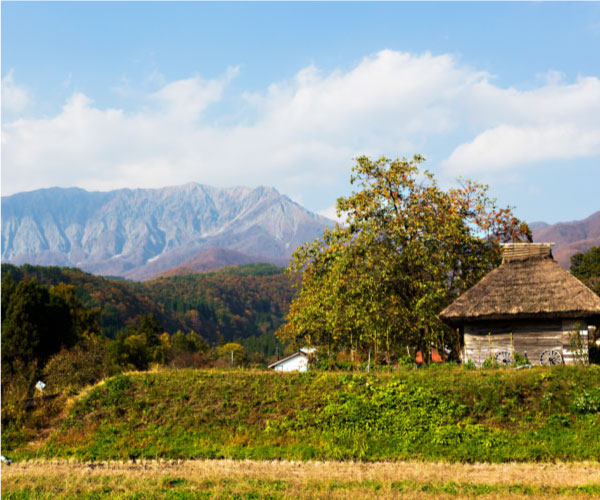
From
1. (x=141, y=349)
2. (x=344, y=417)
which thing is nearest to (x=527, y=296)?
(x=344, y=417)

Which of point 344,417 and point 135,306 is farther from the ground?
point 344,417

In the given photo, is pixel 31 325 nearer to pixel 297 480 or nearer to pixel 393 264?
pixel 393 264

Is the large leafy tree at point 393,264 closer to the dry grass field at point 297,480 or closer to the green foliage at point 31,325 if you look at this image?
the dry grass field at point 297,480

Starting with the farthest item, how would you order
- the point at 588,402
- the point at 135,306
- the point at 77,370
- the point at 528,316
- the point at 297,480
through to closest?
the point at 135,306 → the point at 77,370 → the point at 528,316 → the point at 588,402 → the point at 297,480

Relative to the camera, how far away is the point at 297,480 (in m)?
12.5

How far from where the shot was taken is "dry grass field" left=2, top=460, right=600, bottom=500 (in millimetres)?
11203

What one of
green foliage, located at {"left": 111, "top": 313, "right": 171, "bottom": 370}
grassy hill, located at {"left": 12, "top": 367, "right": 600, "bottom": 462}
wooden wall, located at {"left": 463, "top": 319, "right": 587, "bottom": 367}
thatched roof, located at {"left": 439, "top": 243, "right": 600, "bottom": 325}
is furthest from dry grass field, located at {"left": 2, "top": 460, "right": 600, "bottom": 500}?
green foliage, located at {"left": 111, "top": 313, "right": 171, "bottom": 370}

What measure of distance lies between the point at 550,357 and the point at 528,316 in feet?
5.91

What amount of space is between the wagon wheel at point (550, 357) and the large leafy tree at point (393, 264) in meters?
4.51

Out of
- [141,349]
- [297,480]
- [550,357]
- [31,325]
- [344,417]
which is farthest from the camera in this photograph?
[141,349]

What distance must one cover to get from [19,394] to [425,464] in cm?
1485

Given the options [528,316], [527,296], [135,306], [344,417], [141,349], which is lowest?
[141,349]

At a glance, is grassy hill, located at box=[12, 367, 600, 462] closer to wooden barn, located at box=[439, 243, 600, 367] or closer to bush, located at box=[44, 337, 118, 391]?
wooden barn, located at box=[439, 243, 600, 367]

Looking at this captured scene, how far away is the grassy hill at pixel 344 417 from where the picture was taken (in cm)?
1551
